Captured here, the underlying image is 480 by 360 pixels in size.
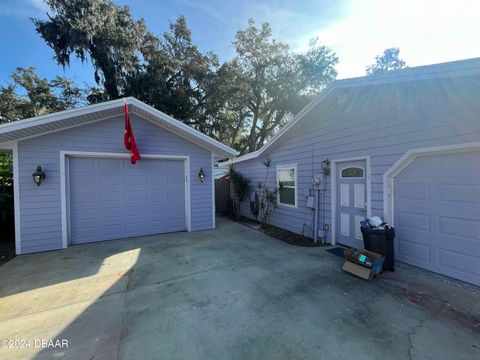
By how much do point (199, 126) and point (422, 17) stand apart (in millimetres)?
12081

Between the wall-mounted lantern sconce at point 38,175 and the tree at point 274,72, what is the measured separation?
1105 centimetres

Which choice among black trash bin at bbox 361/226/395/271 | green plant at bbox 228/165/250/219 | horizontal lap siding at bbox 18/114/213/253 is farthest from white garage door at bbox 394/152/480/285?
horizontal lap siding at bbox 18/114/213/253

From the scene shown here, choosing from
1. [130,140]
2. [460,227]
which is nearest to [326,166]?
[460,227]

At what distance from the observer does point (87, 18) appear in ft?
33.2

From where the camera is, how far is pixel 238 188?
943 cm

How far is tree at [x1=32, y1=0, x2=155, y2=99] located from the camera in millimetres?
9672

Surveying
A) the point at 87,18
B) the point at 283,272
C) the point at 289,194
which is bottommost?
the point at 283,272

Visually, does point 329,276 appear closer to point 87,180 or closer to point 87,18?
point 87,180

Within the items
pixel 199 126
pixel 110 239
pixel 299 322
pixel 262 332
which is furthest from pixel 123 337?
pixel 199 126

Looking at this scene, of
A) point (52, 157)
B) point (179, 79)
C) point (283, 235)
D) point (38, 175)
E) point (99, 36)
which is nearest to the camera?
point (38, 175)

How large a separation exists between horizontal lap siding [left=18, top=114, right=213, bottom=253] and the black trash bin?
592 centimetres

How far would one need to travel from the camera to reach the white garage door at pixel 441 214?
330 cm

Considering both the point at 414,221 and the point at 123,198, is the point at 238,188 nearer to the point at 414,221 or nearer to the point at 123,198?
the point at 123,198

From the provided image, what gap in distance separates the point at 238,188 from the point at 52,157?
6.23m
